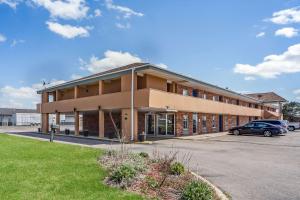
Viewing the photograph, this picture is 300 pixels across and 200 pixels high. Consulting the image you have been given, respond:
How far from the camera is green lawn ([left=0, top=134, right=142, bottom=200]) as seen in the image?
22.0 feet

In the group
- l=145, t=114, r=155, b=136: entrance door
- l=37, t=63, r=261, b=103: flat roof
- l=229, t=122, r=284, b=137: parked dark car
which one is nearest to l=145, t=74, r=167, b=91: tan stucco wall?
l=37, t=63, r=261, b=103: flat roof

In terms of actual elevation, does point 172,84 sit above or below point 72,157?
above

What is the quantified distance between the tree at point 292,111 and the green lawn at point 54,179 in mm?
72213

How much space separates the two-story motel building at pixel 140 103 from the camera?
23.7m

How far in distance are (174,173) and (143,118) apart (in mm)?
21127

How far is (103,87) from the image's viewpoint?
2873 centimetres

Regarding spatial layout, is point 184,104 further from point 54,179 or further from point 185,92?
point 54,179

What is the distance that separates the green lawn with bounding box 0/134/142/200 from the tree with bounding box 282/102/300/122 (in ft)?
237

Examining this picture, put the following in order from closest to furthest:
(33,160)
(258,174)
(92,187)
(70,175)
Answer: (92,187), (70,175), (258,174), (33,160)

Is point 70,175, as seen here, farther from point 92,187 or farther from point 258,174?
point 258,174

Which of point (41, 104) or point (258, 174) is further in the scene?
point (41, 104)

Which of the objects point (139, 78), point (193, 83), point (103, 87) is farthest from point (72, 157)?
point (193, 83)

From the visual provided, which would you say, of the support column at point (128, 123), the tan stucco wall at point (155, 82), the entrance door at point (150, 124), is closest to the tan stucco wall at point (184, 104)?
the tan stucco wall at point (155, 82)

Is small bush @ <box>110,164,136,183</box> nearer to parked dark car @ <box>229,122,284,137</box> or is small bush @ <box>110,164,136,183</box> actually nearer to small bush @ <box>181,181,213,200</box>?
small bush @ <box>181,181,213,200</box>
